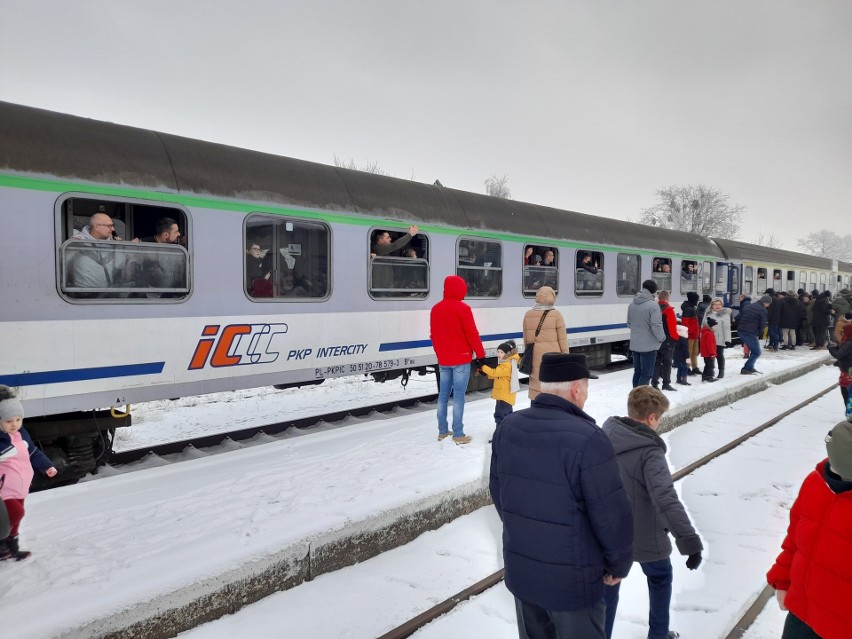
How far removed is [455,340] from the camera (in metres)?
6.19

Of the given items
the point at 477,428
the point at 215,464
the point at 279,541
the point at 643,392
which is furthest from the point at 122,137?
the point at 643,392

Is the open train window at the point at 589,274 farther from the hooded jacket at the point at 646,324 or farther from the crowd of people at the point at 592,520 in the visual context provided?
the crowd of people at the point at 592,520

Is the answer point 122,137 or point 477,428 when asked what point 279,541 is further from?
point 122,137

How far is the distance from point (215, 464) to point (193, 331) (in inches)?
54.2

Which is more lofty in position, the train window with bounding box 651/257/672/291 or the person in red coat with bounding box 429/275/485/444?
the train window with bounding box 651/257/672/291

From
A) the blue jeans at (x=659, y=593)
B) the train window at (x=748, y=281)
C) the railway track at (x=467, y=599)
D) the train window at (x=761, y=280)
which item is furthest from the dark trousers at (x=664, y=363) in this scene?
the train window at (x=761, y=280)

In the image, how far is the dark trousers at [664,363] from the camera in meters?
9.50

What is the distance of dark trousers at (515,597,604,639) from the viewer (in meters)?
2.14

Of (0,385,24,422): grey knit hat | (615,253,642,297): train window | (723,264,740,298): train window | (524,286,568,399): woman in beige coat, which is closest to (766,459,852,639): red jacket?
(524,286,568,399): woman in beige coat

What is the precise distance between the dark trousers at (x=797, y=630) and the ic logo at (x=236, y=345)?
17.5ft

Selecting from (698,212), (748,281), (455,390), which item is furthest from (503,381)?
(698,212)

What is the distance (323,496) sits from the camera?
14.9 ft

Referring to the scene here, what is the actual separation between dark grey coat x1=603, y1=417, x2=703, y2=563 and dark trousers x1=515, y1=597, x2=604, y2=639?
0.73 metres

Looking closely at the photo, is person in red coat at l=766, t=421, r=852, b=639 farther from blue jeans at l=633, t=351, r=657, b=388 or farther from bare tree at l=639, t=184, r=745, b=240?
bare tree at l=639, t=184, r=745, b=240
